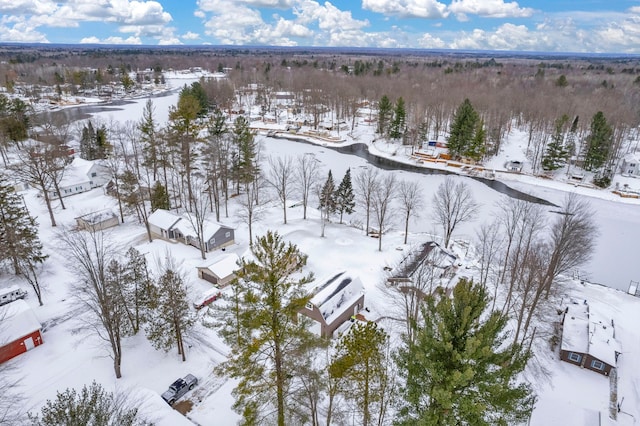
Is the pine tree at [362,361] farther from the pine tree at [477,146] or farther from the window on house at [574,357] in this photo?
the pine tree at [477,146]

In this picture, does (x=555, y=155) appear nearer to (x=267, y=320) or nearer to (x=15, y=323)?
(x=267, y=320)

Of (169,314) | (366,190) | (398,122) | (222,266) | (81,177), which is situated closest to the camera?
(169,314)

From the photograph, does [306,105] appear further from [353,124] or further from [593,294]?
[593,294]

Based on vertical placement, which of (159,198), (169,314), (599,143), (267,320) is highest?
(267,320)

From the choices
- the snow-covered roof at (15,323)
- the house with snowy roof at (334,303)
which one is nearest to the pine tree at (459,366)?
the house with snowy roof at (334,303)

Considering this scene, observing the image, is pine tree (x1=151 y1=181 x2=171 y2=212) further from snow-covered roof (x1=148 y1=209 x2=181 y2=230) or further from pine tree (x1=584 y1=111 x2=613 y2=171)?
pine tree (x1=584 y1=111 x2=613 y2=171)

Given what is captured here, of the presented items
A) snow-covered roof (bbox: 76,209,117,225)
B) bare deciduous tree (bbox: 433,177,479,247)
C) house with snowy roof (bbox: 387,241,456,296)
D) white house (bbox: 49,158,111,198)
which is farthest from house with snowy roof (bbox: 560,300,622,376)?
white house (bbox: 49,158,111,198)

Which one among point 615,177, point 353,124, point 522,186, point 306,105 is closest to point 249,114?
point 306,105

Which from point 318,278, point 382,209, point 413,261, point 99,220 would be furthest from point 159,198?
point 413,261
